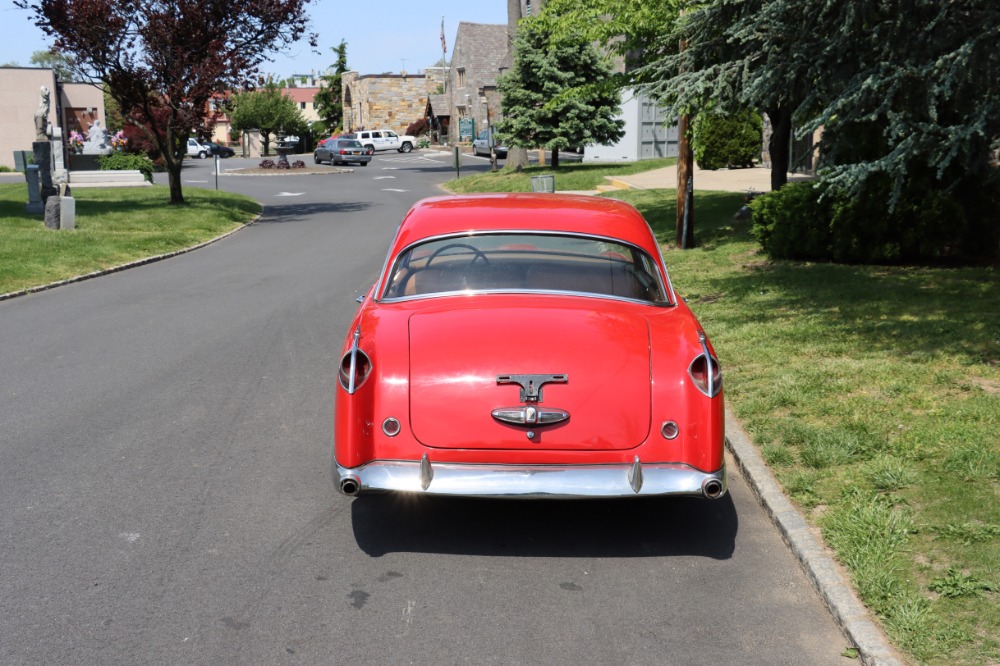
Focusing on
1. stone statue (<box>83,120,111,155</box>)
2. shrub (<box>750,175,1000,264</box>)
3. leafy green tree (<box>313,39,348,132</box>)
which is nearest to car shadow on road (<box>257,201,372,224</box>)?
stone statue (<box>83,120,111,155</box>)

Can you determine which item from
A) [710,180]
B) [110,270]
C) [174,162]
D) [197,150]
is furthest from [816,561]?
[197,150]

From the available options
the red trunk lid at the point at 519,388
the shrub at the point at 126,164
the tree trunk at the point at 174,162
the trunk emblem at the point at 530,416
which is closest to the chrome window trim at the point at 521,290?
the red trunk lid at the point at 519,388

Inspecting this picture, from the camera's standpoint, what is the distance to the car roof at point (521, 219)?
656cm

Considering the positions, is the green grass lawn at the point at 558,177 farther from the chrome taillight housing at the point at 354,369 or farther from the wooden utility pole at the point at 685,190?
the chrome taillight housing at the point at 354,369

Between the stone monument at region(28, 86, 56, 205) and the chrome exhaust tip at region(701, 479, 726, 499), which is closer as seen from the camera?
the chrome exhaust tip at region(701, 479, 726, 499)

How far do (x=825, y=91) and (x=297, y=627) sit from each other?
802 centimetres

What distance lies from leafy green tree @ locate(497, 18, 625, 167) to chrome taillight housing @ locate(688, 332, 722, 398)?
115 feet

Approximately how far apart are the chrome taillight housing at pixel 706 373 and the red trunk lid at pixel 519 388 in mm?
257

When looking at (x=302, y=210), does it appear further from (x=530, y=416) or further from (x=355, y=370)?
(x=530, y=416)

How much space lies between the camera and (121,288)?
15.6 metres

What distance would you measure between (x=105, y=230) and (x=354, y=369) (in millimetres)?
19539

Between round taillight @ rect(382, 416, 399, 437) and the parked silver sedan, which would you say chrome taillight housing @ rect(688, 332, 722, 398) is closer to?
round taillight @ rect(382, 416, 399, 437)

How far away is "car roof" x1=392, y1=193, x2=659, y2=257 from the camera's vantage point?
258 inches

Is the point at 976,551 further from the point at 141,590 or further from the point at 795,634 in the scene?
the point at 141,590
